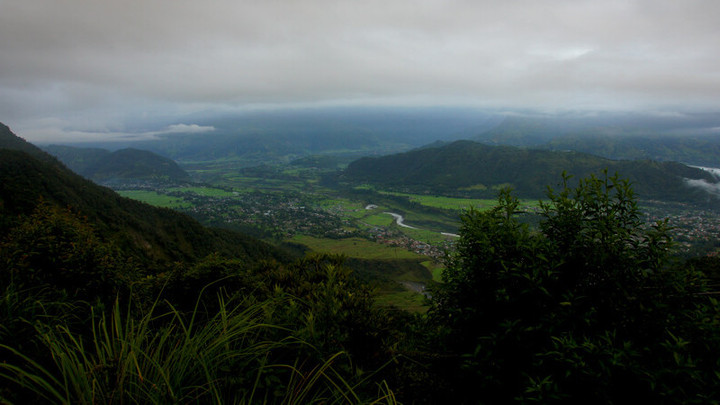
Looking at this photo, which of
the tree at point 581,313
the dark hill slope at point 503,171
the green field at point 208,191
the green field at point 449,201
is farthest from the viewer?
the green field at point 208,191

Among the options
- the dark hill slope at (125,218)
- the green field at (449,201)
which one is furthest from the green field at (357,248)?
the green field at (449,201)

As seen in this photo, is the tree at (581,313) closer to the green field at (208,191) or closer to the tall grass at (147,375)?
the tall grass at (147,375)

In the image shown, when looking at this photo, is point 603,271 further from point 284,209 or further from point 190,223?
point 284,209

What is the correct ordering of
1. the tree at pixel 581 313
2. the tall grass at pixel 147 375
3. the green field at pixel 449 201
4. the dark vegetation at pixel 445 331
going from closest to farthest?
the tall grass at pixel 147 375, the dark vegetation at pixel 445 331, the tree at pixel 581 313, the green field at pixel 449 201

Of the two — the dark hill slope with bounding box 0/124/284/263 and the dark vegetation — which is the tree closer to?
the dark vegetation

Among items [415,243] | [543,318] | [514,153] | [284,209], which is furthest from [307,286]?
[514,153]

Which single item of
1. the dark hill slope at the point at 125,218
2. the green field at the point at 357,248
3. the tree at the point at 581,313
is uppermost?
the tree at the point at 581,313
